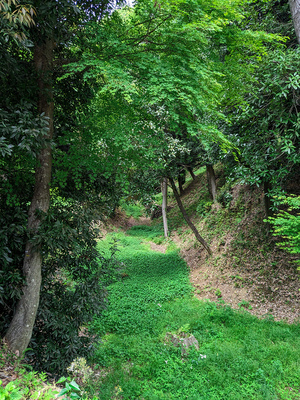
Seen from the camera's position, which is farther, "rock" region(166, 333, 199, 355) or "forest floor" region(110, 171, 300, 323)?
"forest floor" region(110, 171, 300, 323)

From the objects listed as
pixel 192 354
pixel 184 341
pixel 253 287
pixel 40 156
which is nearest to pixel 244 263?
pixel 253 287

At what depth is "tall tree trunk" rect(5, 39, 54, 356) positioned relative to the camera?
14.2ft

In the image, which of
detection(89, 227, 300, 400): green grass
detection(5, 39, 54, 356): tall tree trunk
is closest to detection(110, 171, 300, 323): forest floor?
detection(89, 227, 300, 400): green grass

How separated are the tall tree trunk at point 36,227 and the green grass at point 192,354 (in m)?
1.57

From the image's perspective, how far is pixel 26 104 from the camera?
411 centimetres

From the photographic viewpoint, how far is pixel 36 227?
467cm

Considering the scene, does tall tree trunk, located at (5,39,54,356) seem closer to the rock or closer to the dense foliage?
the dense foliage

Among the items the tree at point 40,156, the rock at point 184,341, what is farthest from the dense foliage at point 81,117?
the rock at point 184,341

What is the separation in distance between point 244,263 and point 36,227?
831 cm

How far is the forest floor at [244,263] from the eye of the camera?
8.17 meters

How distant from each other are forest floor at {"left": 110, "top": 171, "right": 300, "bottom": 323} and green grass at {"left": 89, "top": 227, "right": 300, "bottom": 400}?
2.40 ft

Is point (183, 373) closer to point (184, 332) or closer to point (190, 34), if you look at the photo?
point (184, 332)

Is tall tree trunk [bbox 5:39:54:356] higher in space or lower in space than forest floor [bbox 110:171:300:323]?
higher

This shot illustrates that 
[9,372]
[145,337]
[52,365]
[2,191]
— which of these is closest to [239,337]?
[145,337]
